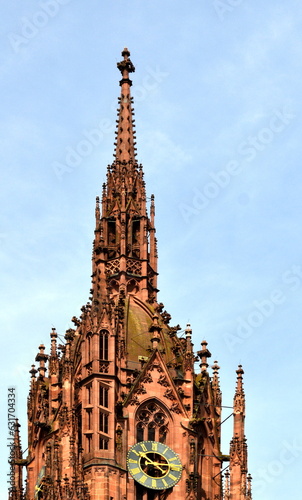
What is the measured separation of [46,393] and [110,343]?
23.0 feet

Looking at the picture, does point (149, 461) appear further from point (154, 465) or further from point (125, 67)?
point (125, 67)

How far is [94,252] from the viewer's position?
104 meters

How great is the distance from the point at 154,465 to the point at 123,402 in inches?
142

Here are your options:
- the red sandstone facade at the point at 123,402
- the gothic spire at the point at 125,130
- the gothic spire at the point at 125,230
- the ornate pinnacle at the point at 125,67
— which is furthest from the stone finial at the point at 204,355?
the ornate pinnacle at the point at 125,67

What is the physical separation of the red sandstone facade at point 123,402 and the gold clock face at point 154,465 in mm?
81

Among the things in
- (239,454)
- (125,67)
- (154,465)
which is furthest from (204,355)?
(125,67)

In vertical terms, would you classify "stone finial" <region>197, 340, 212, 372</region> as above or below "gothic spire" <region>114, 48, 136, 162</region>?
below

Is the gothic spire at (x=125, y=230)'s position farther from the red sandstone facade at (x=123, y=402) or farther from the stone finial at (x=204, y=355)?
the stone finial at (x=204, y=355)

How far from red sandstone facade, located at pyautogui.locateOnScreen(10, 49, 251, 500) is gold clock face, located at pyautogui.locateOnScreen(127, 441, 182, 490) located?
81mm

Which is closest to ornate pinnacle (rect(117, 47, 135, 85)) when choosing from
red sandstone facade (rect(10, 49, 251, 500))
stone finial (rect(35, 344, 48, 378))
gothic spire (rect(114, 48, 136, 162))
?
gothic spire (rect(114, 48, 136, 162))

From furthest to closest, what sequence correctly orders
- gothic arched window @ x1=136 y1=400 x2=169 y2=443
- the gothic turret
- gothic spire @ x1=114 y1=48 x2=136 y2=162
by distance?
gothic spire @ x1=114 y1=48 x2=136 y2=162
the gothic turret
gothic arched window @ x1=136 y1=400 x2=169 y2=443

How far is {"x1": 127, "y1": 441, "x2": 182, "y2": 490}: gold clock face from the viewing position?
94125mm

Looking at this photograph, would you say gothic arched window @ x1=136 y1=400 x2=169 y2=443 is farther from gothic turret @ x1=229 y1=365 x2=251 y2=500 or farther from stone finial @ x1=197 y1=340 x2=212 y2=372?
stone finial @ x1=197 y1=340 x2=212 y2=372

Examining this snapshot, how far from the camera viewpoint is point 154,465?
95062 millimetres
